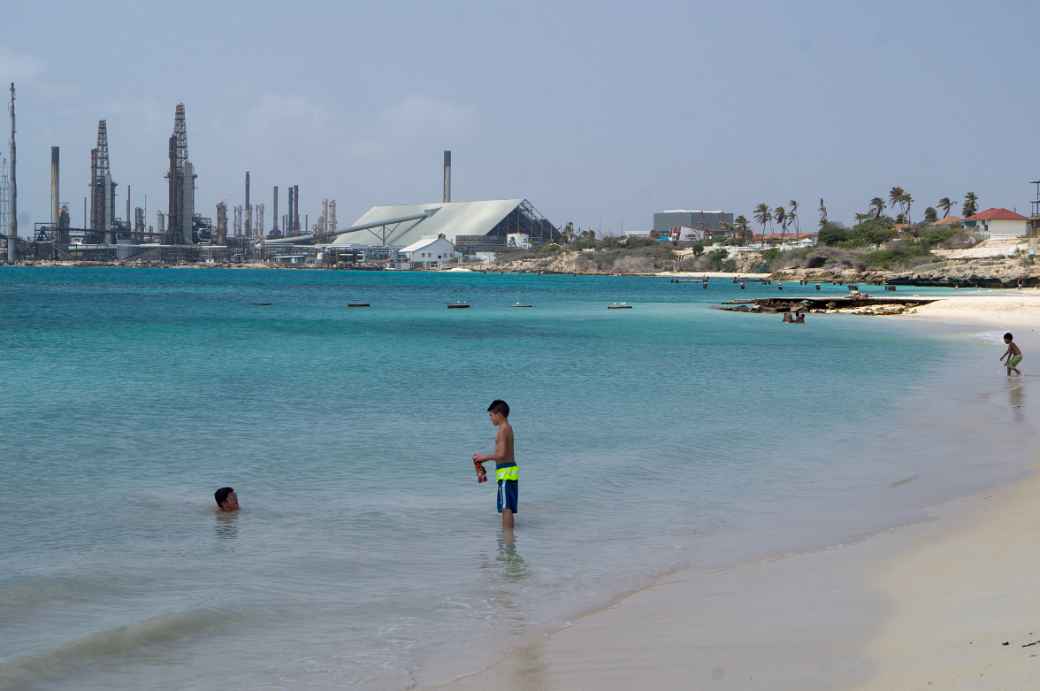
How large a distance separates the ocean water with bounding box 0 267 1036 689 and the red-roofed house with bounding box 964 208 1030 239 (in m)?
137

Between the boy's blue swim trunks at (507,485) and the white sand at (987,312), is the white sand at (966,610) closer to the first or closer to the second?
the boy's blue swim trunks at (507,485)

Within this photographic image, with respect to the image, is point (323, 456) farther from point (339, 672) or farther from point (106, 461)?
point (339, 672)

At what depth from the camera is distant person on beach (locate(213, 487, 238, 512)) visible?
40.6 feet

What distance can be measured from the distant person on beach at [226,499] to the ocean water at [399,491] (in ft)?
0.59

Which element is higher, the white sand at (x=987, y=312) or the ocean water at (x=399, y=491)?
the white sand at (x=987, y=312)

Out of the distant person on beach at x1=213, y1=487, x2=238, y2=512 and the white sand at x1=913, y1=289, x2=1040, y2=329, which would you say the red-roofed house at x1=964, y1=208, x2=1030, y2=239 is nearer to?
the white sand at x1=913, y1=289, x2=1040, y2=329

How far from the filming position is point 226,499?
488 inches

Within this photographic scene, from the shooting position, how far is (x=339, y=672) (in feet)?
23.9

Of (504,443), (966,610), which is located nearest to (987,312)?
(504,443)

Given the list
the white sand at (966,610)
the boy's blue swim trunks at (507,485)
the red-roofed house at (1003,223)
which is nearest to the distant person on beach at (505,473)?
the boy's blue swim trunks at (507,485)

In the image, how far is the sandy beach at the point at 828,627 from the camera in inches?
261

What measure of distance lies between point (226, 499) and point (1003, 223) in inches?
6596

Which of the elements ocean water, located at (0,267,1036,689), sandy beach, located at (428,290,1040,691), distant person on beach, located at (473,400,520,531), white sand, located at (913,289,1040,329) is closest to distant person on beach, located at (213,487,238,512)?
ocean water, located at (0,267,1036,689)

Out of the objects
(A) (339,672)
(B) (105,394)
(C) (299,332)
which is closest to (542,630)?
(A) (339,672)
